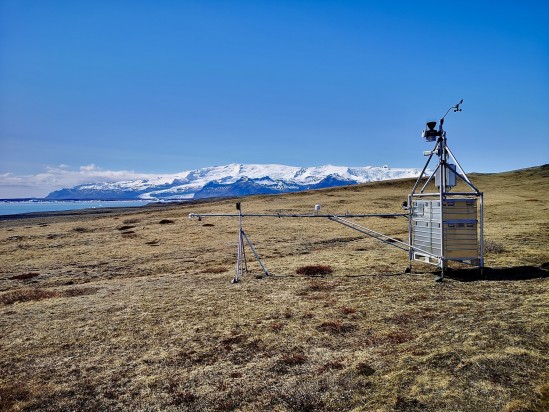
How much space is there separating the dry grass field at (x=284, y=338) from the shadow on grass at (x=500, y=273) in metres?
0.08

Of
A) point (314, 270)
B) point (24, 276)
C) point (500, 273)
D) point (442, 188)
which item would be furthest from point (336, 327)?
point (24, 276)

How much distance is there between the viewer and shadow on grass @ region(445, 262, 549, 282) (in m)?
15.1

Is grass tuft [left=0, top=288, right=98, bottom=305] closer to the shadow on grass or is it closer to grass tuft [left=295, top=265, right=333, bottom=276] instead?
grass tuft [left=295, top=265, right=333, bottom=276]

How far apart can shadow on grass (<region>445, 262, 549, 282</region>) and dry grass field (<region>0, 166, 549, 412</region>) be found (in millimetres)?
76

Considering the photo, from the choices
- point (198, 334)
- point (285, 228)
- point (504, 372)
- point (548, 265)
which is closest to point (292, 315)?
point (198, 334)

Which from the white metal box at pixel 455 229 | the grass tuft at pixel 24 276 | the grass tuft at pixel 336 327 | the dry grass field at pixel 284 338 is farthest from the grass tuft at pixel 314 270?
the grass tuft at pixel 24 276

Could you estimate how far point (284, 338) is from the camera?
10.0m

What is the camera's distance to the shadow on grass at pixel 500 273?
15.1 metres

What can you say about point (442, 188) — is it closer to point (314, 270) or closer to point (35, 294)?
point (314, 270)

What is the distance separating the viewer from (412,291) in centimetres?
1382

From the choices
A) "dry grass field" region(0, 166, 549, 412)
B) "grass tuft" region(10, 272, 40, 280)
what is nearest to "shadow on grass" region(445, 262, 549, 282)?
"dry grass field" region(0, 166, 549, 412)

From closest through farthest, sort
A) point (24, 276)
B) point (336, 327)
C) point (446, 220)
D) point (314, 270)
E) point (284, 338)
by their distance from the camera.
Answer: point (284, 338) < point (336, 327) < point (446, 220) < point (314, 270) < point (24, 276)

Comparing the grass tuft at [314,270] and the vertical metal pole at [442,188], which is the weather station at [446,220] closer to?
the vertical metal pole at [442,188]

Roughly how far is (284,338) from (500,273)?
11429 mm
